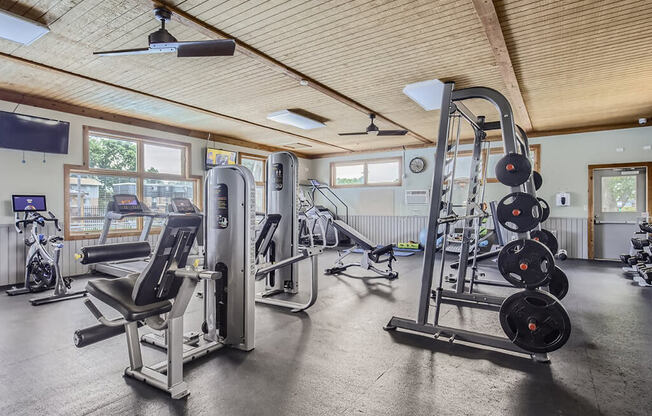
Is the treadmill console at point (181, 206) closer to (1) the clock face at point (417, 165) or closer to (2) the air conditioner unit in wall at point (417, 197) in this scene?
(2) the air conditioner unit in wall at point (417, 197)

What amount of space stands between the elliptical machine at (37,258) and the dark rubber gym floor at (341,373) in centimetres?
80

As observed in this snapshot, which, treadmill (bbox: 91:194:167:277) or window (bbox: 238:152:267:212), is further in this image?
window (bbox: 238:152:267:212)

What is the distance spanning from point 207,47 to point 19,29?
1.86 m

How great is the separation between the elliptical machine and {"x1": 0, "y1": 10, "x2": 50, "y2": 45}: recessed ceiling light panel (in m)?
2.53

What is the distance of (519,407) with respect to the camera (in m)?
2.12

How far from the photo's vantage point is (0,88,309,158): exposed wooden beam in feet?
17.2

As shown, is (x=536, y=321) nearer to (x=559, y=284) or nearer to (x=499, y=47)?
(x=559, y=284)

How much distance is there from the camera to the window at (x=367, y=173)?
32.8 ft

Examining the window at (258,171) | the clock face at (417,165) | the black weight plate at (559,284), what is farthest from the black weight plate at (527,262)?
the window at (258,171)

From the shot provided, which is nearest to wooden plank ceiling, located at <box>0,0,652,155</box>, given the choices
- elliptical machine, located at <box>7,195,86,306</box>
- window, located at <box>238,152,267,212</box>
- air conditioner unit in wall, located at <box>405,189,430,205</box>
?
elliptical machine, located at <box>7,195,86,306</box>

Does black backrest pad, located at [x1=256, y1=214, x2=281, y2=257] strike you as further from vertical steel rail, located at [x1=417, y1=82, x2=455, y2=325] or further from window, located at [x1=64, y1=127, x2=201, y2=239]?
window, located at [x1=64, y1=127, x2=201, y2=239]

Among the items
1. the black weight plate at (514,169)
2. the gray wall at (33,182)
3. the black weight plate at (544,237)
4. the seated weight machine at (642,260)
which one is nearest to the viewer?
the black weight plate at (514,169)

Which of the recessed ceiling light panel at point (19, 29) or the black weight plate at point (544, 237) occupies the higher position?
the recessed ceiling light panel at point (19, 29)

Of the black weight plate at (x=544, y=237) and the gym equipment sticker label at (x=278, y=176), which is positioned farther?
the gym equipment sticker label at (x=278, y=176)
